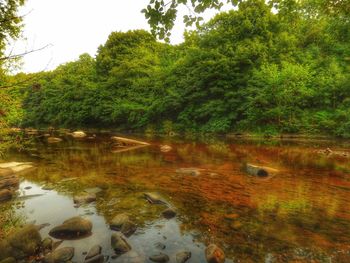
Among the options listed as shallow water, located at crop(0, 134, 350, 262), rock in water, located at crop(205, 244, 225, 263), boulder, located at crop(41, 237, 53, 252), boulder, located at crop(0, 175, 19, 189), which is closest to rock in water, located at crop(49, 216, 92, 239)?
shallow water, located at crop(0, 134, 350, 262)

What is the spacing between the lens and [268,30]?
113 feet

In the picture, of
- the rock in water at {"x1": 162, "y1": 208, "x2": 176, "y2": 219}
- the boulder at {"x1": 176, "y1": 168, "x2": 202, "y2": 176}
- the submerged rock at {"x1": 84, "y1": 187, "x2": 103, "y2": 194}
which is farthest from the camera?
the boulder at {"x1": 176, "y1": 168, "x2": 202, "y2": 176}

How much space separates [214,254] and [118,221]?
278 centimetres

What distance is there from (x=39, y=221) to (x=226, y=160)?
10813 mm

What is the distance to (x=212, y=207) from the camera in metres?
8.23

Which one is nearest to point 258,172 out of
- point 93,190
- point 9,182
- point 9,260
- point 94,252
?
point 93,190

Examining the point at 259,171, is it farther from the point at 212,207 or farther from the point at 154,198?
the point at 154,198

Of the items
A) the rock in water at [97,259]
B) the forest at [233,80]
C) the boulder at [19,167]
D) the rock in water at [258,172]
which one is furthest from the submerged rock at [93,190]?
the forest at [233,80]

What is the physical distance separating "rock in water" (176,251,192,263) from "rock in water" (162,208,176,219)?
6.60ft

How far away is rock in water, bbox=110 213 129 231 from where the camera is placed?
690cm

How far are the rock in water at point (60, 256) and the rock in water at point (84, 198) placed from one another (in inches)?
128

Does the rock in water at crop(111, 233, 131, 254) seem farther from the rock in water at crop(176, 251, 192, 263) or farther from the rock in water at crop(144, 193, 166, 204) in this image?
the rock in water at crop(144, 193, 166, 204)

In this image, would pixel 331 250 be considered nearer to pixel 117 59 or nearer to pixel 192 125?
pixel 192 125

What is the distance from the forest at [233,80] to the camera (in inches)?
1137
